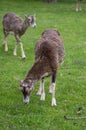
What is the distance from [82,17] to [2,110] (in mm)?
15646

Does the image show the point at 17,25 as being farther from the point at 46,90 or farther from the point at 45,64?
the point at 45,64

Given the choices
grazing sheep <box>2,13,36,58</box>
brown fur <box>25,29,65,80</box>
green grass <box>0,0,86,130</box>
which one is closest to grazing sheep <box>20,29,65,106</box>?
brown fur <box>25,29,65,80</box>

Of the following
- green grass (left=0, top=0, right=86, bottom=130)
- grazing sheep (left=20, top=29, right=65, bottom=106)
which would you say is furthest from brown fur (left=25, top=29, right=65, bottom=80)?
green grass (left=0, top=0, right=86, bottom=130)

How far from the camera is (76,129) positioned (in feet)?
22.5

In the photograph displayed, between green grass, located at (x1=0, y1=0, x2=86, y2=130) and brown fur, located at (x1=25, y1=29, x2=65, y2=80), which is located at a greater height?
brown fur, located at (x1=25, y1=29, x2=65, y2=80)

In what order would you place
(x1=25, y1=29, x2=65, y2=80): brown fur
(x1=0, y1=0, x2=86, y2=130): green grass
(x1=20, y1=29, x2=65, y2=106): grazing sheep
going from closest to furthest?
(x1=0, y1=0, x2=86, y2=130): green grass, (x1=20, y1=29, x2=65, y2=106): grazing sheep, (x1=25, y1=29, x2=65, y2=80): brown fur

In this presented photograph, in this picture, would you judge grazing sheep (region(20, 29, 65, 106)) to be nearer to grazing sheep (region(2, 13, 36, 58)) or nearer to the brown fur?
the brown fur

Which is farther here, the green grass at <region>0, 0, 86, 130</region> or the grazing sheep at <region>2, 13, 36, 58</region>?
the grazing sheep at <region>2, 13, 36, 58</region>

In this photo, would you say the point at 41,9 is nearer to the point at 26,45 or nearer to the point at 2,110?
the point at 26,45

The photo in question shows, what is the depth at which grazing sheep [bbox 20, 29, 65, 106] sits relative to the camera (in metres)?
7.25

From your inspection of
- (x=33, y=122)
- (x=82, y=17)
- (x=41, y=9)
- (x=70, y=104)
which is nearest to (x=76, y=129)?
(x=33, y=122)

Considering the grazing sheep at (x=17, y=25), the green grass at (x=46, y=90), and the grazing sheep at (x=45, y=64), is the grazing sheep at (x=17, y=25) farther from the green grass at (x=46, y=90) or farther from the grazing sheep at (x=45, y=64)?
the grazing sheep at (x=45, y=64)

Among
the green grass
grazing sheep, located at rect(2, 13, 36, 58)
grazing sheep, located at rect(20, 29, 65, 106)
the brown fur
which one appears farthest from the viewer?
grazing sheep, located at rect(2, 13, 36, 58)

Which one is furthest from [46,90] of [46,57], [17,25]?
[17,25]
